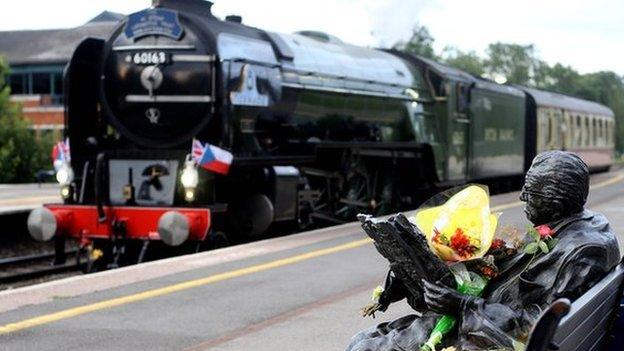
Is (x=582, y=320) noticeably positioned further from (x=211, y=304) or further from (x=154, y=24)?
(x=154, y=24)

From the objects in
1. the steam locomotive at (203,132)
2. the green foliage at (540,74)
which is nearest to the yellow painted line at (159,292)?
the steam locomotive at (203,132)

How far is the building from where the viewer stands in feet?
156

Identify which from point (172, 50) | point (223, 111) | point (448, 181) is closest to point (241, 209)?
point (223, 111)

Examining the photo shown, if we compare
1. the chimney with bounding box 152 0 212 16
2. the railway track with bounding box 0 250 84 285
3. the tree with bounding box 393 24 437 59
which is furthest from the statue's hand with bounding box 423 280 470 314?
the tree with bounding box 393 24 437 59

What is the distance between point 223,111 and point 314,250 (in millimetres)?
2180

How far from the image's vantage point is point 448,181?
17.5m

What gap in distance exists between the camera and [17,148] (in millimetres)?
36719

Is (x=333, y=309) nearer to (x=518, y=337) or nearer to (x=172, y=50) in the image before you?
(x=518, y=337)

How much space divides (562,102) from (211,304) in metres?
23.1

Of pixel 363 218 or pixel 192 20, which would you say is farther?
pixel 192 20

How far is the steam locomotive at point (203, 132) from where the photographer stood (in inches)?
438

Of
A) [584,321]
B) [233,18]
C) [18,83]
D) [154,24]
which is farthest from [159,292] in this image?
[18,83]

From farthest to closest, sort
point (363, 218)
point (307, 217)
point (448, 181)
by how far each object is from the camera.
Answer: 1. point (448, 181)
2. point (307, 217)
3. point (363, 218)

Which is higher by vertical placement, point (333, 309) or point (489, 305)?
point (489, 305)
